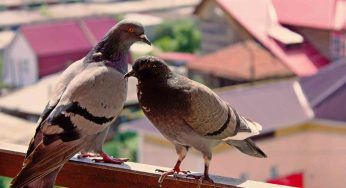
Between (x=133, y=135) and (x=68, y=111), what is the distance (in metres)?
4.95

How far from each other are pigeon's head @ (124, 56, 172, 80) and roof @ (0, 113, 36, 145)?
3.71 meters

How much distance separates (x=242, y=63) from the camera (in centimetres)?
557

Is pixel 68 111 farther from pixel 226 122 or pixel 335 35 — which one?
pixel 335 35

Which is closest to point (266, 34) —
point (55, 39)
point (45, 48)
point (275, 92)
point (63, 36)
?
point (275, 92)

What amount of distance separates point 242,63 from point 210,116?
4.80 meters

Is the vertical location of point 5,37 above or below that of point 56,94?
below

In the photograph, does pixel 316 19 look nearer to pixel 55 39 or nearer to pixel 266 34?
pixel 266 34

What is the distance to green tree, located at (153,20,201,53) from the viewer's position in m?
9.76

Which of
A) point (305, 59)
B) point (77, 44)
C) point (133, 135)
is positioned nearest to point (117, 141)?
point (133, 135)

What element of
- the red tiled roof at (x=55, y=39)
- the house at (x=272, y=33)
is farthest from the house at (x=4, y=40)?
the house at (x=272, y=33)

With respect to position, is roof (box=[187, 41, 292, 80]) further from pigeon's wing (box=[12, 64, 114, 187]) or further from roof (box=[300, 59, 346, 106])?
pigeon's wing (box=[12, 64, 114, 187])

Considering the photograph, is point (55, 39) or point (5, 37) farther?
point (5, 37)

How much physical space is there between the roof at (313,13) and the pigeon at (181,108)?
275 cm

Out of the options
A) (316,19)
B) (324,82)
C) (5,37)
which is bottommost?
(5,37)
